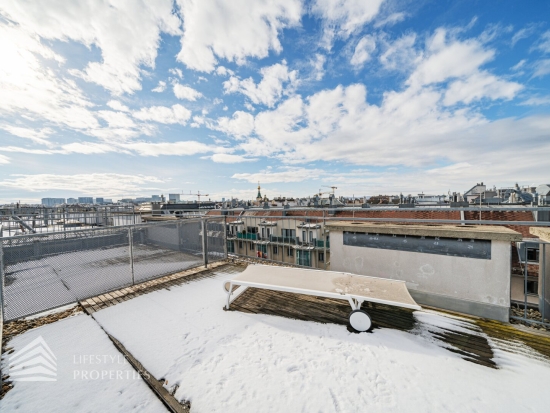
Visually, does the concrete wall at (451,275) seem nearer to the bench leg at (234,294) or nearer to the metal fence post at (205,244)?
the bench leg at (234,294)

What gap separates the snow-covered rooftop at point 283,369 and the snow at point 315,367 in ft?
0.03

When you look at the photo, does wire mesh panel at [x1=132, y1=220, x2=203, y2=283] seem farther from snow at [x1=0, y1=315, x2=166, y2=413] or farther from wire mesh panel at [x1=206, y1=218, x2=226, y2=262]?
snow at [x1=0, y1=315, x2=166, y2=413]

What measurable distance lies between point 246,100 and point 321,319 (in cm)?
1515

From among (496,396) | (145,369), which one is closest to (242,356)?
(145,369)

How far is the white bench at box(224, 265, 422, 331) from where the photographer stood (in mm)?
2730

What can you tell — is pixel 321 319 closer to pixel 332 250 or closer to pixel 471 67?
pixel 332 250

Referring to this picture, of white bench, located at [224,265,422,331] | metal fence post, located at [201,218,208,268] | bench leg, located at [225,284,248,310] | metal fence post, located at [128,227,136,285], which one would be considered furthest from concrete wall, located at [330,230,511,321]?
metal fence post, located at [128,227,136,285]

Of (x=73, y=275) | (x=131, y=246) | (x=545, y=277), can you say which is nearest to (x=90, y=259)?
(x=73, y=275)

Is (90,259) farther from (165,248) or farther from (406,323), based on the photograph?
(406,323)

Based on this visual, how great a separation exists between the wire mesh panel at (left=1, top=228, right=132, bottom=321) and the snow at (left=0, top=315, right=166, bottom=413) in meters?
0.87

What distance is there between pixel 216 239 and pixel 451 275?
539 centimetres

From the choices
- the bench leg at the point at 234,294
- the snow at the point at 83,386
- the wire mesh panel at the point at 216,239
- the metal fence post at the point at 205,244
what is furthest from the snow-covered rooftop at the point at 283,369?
the wire mesh panel at the point at 216,239

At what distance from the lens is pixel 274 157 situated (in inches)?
1337

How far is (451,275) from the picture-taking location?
3.37 meters
